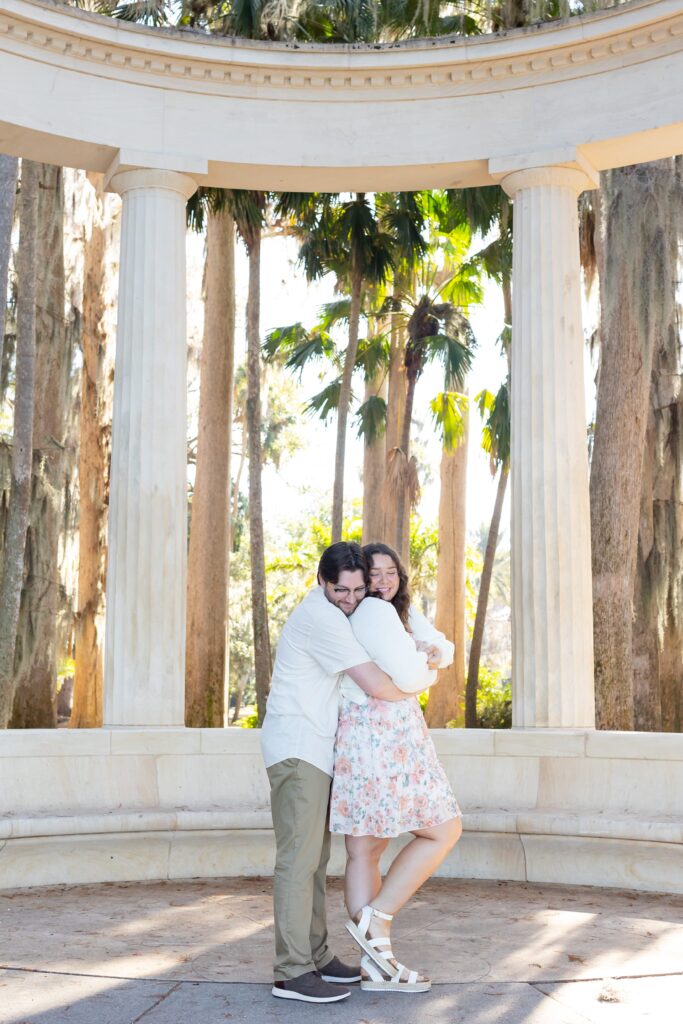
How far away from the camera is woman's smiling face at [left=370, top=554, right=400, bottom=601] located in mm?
6762

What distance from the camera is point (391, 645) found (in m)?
6.43

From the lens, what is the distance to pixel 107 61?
12477 millimetres

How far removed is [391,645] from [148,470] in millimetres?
6393

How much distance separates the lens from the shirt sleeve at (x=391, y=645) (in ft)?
21.1

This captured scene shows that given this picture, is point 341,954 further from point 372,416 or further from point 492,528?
point 372,416

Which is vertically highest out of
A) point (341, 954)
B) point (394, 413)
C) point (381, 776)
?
point (394, 413)

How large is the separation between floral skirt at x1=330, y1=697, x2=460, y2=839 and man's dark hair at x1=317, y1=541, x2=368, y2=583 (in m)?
0.72

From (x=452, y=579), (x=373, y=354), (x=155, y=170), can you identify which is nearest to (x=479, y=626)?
(x=452, y=579)

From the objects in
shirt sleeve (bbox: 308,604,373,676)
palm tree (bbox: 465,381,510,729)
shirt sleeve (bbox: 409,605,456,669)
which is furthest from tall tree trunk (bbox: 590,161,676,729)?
shirt sleeve (bbox: 308,604,373,676)

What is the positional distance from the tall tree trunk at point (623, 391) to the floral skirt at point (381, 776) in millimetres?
12365

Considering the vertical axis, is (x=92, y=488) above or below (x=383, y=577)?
above

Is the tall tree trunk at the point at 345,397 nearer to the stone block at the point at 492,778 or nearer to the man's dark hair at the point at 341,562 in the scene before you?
the stone block at the point at 492,778

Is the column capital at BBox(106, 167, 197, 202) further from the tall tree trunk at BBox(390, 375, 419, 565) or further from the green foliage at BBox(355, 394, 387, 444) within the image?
the green foliage at BBox(355, 394, 387, 444)

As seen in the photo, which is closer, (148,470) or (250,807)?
(250,807)
